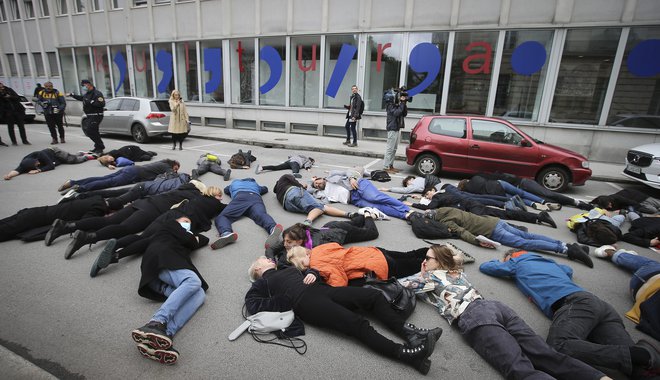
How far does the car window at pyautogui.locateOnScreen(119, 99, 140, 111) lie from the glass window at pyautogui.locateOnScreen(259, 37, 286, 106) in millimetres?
6023

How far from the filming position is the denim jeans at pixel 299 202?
6.18 meters

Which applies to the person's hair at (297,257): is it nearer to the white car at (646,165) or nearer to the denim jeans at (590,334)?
the denim jeans at (590,334)

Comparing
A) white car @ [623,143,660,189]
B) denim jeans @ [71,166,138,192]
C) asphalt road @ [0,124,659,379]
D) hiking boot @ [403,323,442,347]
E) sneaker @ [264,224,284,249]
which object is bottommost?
asphalt road @ [0,124,659,379]

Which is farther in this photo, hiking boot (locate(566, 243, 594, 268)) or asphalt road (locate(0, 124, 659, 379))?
hiking boot (locate(566, 243, 594, 268))

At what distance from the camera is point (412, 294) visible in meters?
3.50

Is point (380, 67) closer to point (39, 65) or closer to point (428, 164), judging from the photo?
point (428, 164)

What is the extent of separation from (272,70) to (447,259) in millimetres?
15603

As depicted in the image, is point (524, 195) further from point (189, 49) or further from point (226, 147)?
point (189, 49)

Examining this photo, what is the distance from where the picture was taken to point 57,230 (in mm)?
4578

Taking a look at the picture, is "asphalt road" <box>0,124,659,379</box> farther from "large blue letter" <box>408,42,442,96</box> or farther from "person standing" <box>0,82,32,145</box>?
"large blue letter" <box>408,42,442,96</box>

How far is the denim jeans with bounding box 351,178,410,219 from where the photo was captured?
Result: 6.36 m

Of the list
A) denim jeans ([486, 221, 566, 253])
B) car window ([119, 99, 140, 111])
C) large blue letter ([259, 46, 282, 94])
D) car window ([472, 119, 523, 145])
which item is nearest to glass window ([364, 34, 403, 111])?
large blue letter ([259, 46, 282, 94])

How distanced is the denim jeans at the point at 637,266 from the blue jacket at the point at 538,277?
2.38 feet

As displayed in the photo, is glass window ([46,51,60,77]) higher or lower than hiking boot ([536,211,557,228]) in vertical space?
higher
